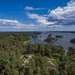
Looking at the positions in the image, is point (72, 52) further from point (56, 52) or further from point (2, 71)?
point (2, 71)

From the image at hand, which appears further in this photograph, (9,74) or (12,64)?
(12,64)

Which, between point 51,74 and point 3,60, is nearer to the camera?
point 51,74

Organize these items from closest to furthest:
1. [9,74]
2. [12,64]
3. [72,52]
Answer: [9,74], [12,64], [72,52]

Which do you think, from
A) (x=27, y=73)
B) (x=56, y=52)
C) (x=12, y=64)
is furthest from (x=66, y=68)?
(x=56, y=52)

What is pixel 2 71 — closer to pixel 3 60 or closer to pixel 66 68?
pixel 3 60

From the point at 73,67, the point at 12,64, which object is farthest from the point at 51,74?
the point at 12,64

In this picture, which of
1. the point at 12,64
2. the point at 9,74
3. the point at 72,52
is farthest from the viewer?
the point at 72,52

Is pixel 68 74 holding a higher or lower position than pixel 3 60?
lower

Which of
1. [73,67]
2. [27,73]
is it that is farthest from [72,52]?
[27,73]
